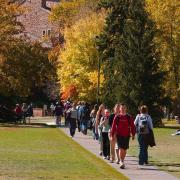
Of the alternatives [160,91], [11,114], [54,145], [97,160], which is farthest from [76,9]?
[97,160]

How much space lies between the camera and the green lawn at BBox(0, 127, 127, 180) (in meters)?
16.9

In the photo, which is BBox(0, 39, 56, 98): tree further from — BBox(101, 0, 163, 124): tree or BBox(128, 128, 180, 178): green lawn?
BBox(128, 128, 180, 178): green lawn

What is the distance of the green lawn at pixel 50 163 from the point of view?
666 inches

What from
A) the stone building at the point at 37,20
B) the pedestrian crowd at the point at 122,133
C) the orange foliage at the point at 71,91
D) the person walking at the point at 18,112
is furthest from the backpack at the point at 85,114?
the stone building at the point at 37,20

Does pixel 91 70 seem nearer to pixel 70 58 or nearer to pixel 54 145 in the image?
pixel 70 58

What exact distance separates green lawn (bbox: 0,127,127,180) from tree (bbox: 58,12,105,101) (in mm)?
37507

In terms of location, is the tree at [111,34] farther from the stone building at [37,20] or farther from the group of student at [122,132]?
the stone building at [37,20]

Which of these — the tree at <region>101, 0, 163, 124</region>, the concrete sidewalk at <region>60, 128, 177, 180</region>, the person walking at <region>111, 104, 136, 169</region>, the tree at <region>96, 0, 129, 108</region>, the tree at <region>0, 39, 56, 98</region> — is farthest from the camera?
the tree at <region>96, 0, 129, 108</region>

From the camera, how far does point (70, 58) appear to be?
226ft

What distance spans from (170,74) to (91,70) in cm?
1086

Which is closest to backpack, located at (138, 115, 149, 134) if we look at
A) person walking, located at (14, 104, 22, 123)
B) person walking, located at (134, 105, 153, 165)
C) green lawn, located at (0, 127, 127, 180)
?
person walking, located at (134, 105, 153, 165)

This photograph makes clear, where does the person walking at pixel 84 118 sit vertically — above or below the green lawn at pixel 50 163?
above

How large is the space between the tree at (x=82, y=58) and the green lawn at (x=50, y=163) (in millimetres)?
37507

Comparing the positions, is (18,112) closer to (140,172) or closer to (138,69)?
(138,69)
